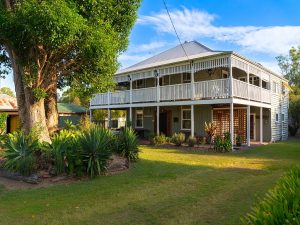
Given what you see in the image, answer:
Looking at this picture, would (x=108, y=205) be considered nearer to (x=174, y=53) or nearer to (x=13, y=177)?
(x=13, y=177)

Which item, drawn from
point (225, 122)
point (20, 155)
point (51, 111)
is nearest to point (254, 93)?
point (225, 122)

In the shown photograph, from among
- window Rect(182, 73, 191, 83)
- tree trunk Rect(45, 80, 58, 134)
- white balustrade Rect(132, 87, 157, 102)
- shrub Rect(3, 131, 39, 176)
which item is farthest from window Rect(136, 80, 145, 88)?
shrub Rect(3, 131, 39, 176)

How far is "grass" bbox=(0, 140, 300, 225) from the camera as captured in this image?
20.6 feet

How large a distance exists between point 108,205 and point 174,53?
67.7ft

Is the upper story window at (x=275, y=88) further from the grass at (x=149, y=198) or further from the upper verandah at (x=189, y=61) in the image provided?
the grass at (x=149, y=198)

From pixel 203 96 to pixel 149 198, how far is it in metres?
12.7

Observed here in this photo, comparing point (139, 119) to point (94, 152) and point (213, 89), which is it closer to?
point (213, 89)

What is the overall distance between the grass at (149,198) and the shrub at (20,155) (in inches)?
44.9

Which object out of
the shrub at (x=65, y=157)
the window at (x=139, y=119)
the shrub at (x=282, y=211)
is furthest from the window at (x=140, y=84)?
the shrub at (x=282, y=211)

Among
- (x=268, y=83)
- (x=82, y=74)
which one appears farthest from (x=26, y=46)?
(x=268, y=83)

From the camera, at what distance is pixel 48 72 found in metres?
13.0

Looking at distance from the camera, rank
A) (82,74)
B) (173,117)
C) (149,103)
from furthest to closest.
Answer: (173,117), (149,103), (82,74)

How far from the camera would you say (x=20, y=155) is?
9.97m

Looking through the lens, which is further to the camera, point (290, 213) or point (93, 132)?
point (93, 132)
